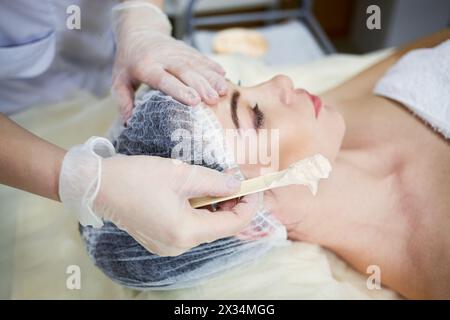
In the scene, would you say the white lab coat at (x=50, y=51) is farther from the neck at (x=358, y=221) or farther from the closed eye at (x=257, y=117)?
the neck at (x=358, y=221)

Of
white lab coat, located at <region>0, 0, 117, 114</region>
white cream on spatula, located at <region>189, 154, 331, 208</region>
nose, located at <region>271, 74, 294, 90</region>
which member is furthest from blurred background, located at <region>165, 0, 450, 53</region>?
white cream on spatula, located at <region>189, 154, 331, 208</region>

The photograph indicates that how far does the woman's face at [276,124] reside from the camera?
0.96m

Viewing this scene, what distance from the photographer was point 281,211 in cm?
104

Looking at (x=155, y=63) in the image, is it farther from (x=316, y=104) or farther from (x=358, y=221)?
(x=358, y=221)

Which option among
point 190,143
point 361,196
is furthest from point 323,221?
point 190,143

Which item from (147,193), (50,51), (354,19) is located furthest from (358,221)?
(354,19)

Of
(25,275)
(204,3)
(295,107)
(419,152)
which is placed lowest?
(25,275)

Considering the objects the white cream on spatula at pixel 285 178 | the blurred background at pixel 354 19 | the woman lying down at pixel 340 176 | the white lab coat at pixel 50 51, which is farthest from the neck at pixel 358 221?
the blurred background at pixel 354 19

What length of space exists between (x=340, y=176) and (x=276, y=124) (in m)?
0.27

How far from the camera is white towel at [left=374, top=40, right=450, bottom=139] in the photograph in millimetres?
1121

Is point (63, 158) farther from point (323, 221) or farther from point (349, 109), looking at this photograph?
point (349, 109)

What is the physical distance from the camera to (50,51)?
3.93 ft

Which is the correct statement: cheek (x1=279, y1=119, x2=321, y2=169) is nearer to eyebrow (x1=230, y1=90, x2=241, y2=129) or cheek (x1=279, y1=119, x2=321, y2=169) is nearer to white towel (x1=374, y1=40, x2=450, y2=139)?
eyebrow (x1=230, y1=90, x2=241, y2=129)

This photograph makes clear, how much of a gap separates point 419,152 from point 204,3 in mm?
1435
